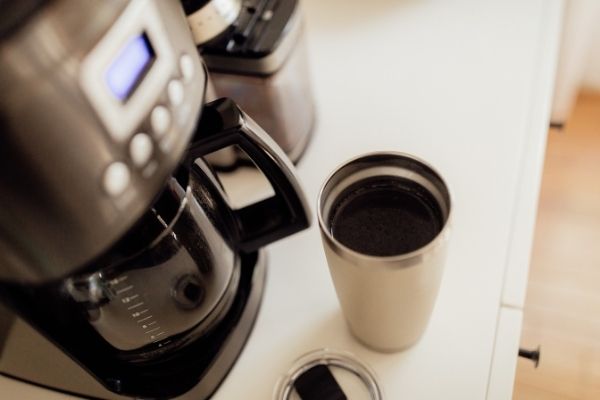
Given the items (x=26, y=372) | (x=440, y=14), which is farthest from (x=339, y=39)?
(x=26, y=372)

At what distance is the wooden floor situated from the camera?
0.93m

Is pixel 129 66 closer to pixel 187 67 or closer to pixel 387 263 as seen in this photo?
pixel 187 67

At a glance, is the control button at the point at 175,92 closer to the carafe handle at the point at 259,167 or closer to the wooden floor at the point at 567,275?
the carafe handle at the point at 259,167

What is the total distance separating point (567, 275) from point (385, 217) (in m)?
0.69

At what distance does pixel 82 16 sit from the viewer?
291 mm

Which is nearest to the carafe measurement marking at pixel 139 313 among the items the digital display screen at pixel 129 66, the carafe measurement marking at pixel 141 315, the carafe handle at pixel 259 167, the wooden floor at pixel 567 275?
the carafe measurement marking at pixel 141 315

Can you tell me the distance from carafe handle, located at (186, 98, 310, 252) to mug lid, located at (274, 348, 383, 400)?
0.39 ft

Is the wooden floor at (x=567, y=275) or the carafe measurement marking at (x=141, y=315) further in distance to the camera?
the wooden floor at (x=567, y=275)

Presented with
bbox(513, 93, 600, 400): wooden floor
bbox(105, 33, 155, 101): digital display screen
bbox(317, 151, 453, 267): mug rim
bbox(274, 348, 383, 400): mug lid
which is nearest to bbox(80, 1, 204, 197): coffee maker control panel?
bbox(105, 33, 155, 101): digital display screen

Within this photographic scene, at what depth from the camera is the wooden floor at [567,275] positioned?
927 millimetres

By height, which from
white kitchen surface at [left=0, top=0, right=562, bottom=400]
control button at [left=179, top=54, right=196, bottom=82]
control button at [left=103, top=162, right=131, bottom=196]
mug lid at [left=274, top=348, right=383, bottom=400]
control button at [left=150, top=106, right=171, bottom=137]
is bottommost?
mug lid at [left=274, top=348, right=383, bottom=400]

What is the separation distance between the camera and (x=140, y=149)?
0.33 m

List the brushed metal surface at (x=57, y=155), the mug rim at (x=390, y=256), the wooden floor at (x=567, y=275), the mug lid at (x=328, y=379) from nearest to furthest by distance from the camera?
the brushed metal surface at (x=57, y=155) < the mug rim at (x=390, y=256) < the mug lid at (x=328, y=379) < the wooden floor at (x=567, y=275)

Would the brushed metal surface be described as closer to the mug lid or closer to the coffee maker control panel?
the coffee maker control panel
